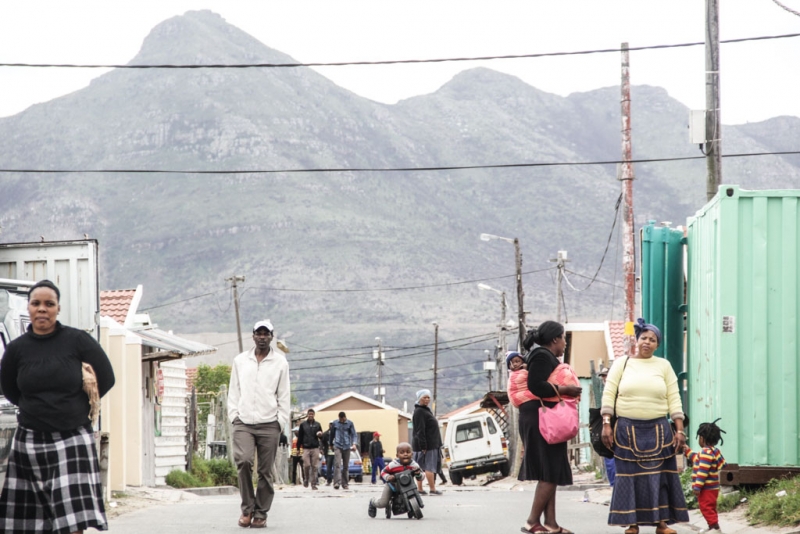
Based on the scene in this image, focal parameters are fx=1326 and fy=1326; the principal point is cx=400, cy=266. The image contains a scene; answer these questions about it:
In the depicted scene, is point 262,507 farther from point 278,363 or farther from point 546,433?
point 546,433

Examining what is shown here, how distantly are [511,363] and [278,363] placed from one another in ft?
7.72

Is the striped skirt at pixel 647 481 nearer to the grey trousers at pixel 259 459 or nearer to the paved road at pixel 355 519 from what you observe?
the paved road at pixel 355 519

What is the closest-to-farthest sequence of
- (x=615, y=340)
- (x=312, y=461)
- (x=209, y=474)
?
(x=312, y=461) < (x=209, y=474) < (x=615, y=340)

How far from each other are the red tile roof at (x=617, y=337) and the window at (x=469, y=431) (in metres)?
4.74

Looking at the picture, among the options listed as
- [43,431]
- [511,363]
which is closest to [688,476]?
[511,363]

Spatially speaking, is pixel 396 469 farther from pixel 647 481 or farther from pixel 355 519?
pixel 647 481

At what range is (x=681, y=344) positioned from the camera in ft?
49.0

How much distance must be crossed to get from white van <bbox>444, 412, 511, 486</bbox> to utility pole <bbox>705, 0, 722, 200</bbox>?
22898 millimetres

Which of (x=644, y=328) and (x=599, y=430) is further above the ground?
(x=644, y=328)

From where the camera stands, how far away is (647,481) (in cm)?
977

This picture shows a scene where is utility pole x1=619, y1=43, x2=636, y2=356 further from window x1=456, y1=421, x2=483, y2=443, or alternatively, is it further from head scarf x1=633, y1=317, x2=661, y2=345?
head scarf x1=633, y1=317, x2=661, y2=345

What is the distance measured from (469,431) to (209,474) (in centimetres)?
1319


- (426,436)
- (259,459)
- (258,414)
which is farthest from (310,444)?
(258,414)

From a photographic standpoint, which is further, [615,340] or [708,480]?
[615,340]
